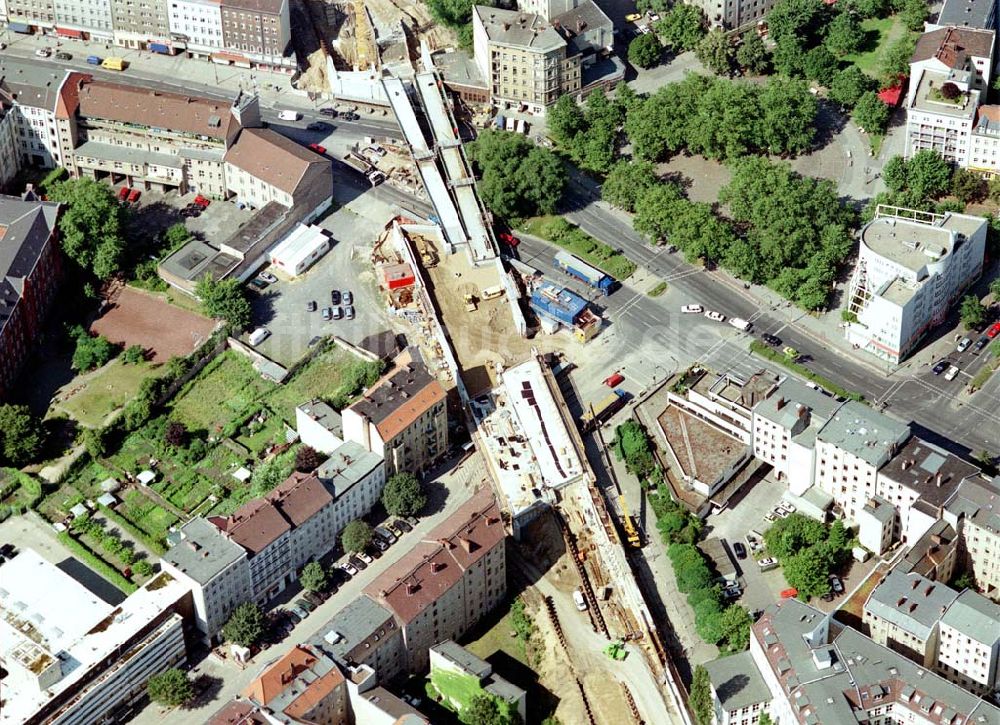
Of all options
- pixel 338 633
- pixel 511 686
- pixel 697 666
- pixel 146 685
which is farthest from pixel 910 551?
pixel 146 685

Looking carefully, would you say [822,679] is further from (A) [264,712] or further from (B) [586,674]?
(A) [264,712]

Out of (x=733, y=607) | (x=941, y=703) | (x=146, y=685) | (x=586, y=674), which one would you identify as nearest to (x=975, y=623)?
(x=941, y=703)

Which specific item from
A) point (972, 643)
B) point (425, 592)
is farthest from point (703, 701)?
point (425, 592)

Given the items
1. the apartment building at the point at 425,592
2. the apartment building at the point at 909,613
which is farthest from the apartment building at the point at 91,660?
the apartment building at the point at 909,613

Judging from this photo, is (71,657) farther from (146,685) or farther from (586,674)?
(586,674)

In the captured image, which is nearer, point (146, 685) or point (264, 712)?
point (264, 712)

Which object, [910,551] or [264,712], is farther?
[910,551]
